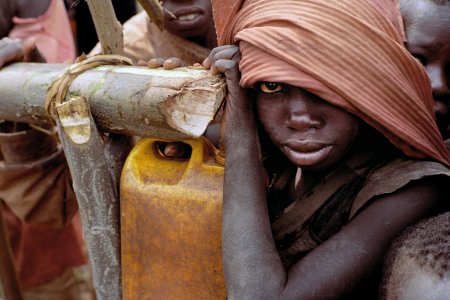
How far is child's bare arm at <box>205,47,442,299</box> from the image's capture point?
141 cm

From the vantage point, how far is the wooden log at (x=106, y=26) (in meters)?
1.86

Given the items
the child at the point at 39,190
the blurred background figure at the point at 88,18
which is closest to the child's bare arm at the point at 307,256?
the child at the point at 39,190

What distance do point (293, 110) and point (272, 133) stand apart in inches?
4.5

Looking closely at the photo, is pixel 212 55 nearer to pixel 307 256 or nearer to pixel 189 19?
pixel 307 256

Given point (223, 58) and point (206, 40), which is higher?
point (223, 58)

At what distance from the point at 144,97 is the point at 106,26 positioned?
1.39 ft

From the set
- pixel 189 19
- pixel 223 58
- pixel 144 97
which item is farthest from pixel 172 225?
pixel 189 19

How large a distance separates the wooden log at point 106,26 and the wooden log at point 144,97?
162 millimetres

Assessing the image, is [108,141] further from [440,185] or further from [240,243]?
[440,185]

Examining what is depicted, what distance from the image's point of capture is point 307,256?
1.45 metres

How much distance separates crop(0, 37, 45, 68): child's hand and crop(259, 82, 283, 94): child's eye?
3.18ft

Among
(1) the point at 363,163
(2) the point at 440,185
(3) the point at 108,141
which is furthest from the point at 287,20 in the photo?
(3) the point at 108,141

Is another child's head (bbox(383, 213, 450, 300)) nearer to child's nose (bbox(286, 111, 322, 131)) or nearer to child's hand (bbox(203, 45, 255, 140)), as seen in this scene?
child's nose (bbox(286, 111, 322, 131))

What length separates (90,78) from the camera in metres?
1.70
